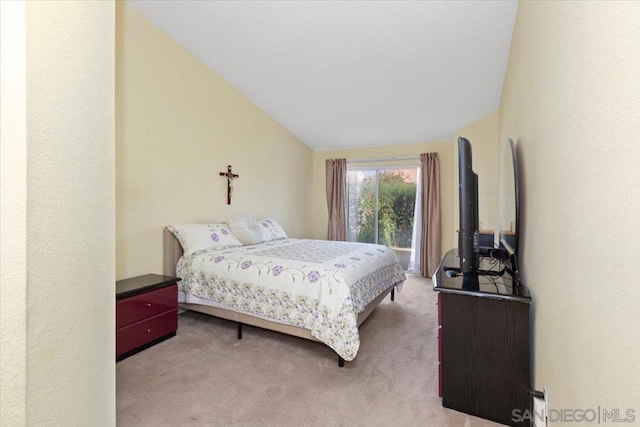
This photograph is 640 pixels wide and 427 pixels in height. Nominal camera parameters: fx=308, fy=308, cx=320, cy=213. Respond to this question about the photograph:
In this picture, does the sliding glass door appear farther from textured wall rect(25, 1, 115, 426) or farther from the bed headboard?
textured wall rect(25, 1, 115, 426)

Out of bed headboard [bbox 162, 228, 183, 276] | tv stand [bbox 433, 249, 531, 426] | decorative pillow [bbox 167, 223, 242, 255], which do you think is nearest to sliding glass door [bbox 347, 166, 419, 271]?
decorative pillow [bbox 167, 223, 242, 255]

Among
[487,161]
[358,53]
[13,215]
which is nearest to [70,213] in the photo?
[13,215]

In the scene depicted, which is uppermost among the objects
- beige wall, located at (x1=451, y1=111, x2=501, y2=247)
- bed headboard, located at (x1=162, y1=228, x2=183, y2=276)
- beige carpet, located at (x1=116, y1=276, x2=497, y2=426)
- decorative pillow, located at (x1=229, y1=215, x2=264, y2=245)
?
beige wall, located at (x1=451, y1=111, x2=501, y2=247)

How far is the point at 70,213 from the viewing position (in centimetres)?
79

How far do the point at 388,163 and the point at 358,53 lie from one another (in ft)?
8.43

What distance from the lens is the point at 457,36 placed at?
2.62m

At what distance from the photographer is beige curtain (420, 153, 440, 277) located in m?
4.89

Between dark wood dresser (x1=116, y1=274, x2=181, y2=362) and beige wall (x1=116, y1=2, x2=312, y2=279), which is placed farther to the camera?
beige wall (x1=116, y1=2, x2=312, y2=279)

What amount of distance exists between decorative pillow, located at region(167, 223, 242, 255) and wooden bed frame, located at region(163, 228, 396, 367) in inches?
3.7

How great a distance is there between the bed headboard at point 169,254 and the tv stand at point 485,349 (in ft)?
8.50

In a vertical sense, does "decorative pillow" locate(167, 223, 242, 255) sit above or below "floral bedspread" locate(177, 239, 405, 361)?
above

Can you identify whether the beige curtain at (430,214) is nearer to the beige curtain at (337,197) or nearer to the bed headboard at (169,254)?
the beige curtain at (337,197)

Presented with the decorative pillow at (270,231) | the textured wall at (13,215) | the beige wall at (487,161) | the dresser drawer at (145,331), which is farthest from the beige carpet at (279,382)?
the beige wall at (487,161)

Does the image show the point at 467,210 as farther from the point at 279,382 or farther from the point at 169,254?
the point at 169,254
